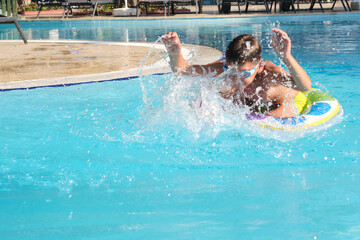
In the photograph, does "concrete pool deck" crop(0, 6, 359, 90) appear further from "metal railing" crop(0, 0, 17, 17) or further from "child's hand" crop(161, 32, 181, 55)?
"child's hand" crop(161, 32, 181, 55)

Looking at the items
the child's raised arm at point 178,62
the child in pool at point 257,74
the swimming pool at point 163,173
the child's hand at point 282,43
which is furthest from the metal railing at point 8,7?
the child's hand at point 282,43

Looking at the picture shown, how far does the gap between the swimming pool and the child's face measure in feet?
1.79

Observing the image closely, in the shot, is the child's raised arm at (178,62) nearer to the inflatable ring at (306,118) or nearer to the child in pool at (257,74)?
the child in pool at (257,74)

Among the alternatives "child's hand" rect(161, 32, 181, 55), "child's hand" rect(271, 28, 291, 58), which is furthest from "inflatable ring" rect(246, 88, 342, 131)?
"child's hand" rect(161, 32, 181, 55)

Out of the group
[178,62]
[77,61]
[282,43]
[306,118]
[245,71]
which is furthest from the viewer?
[77,61]

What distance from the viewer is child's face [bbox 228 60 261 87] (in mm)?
3242

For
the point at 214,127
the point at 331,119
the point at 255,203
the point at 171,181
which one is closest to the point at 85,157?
the point at 171,181

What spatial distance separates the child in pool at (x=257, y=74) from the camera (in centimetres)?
322

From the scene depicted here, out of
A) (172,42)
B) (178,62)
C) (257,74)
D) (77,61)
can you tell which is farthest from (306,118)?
(77,61)

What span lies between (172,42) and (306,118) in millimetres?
1239

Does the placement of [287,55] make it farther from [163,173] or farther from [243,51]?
[163,173]

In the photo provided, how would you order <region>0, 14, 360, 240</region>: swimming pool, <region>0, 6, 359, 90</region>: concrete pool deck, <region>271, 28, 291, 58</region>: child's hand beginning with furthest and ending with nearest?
<region>0, 6, 359, 90</region>: concrete pool deck < <region>271, 28, 291, 58</region>: child's hand < <region>0, 14, 360, 240</region>: swimming pool

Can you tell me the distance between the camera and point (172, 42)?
3262mm

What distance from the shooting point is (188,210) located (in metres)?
2.62
